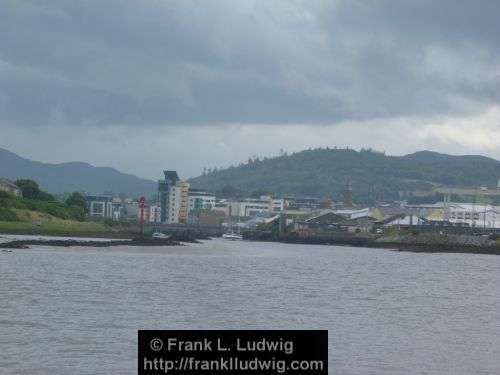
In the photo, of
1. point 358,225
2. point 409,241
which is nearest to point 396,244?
point 409,241

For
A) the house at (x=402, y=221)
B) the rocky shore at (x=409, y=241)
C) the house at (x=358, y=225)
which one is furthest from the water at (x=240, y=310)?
the house at (x=358, y=225)

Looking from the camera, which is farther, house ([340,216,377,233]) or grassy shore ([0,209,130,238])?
house ([340,216,377,233])

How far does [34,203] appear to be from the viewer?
141 m

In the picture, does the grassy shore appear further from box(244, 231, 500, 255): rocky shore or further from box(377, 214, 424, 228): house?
box(377, 214, 424, 228): house

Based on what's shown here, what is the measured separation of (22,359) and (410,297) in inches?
1101

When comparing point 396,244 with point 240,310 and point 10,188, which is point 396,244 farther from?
point 240,310

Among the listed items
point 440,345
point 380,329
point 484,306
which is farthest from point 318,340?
point 484,306

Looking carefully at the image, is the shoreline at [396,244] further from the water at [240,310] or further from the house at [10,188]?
the water at [240,310]

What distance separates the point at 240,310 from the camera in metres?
43.1

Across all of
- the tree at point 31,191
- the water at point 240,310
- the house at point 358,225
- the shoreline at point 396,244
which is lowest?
the water at point 240,310

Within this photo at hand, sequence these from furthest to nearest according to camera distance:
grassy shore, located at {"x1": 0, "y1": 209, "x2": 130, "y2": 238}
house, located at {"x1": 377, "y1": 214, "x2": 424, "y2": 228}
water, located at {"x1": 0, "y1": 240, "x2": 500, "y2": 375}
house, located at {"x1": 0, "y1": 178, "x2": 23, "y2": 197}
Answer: house, located at {"x1": 377, "y1": 214, "x2": 424, "y2": 228}, house, located at {"x1": 0, "y1": 178, "x2": 23, "y2": 197}, grassy shore, located at {"x1": 0, "y1": 209, "x2": 130, "y2": 238}, water, located at {"x1": 0, "y1": 240, "x2": 500, "y2": 375}

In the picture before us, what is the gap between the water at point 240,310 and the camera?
102ft

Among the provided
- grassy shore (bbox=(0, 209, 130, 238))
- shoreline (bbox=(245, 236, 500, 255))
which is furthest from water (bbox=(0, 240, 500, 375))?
shoreline (bbox=(245, 236, 500, 255))

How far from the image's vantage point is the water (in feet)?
102
